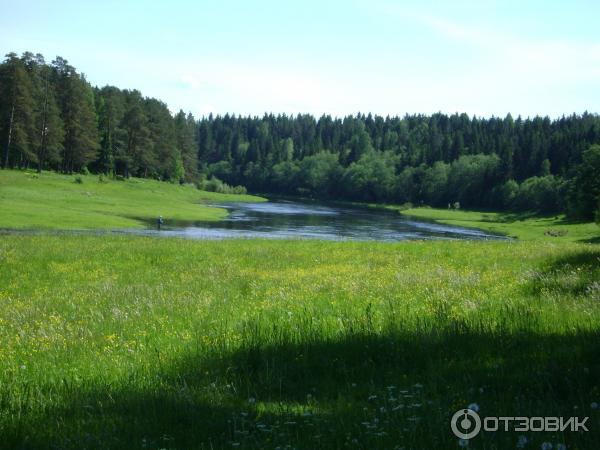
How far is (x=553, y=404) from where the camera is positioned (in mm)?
5168

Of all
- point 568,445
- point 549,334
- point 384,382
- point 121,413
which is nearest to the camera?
point 568,445

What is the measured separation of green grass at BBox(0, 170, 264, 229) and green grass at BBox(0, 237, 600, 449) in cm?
3824

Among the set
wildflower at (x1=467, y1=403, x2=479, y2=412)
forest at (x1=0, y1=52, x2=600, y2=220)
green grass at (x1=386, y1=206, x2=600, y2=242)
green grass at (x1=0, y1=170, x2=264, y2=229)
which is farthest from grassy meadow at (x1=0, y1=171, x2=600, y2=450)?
forest at (x1=0, y1=52, x2=600, y2=220)

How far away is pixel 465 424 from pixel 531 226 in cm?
8775

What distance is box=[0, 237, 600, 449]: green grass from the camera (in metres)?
5.09

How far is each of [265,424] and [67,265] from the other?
20.6 m

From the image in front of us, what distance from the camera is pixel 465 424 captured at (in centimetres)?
470

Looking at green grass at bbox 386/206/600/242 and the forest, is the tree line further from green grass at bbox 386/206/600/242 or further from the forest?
green grass at bbox 386/206/600/242

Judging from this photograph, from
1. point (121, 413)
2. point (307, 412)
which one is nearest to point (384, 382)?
point (307, 412)

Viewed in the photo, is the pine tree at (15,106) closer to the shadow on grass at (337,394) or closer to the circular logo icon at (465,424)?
the shadow on grass at (337,394)

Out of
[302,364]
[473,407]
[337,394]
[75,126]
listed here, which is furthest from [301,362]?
[75,126]

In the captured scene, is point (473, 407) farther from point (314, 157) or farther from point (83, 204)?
point (314, 157)

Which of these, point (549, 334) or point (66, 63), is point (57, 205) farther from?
point (549, 334)

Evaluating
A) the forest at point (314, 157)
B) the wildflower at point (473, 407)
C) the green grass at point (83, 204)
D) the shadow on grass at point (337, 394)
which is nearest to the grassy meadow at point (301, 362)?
the shadow on grass at point (337, 394)
